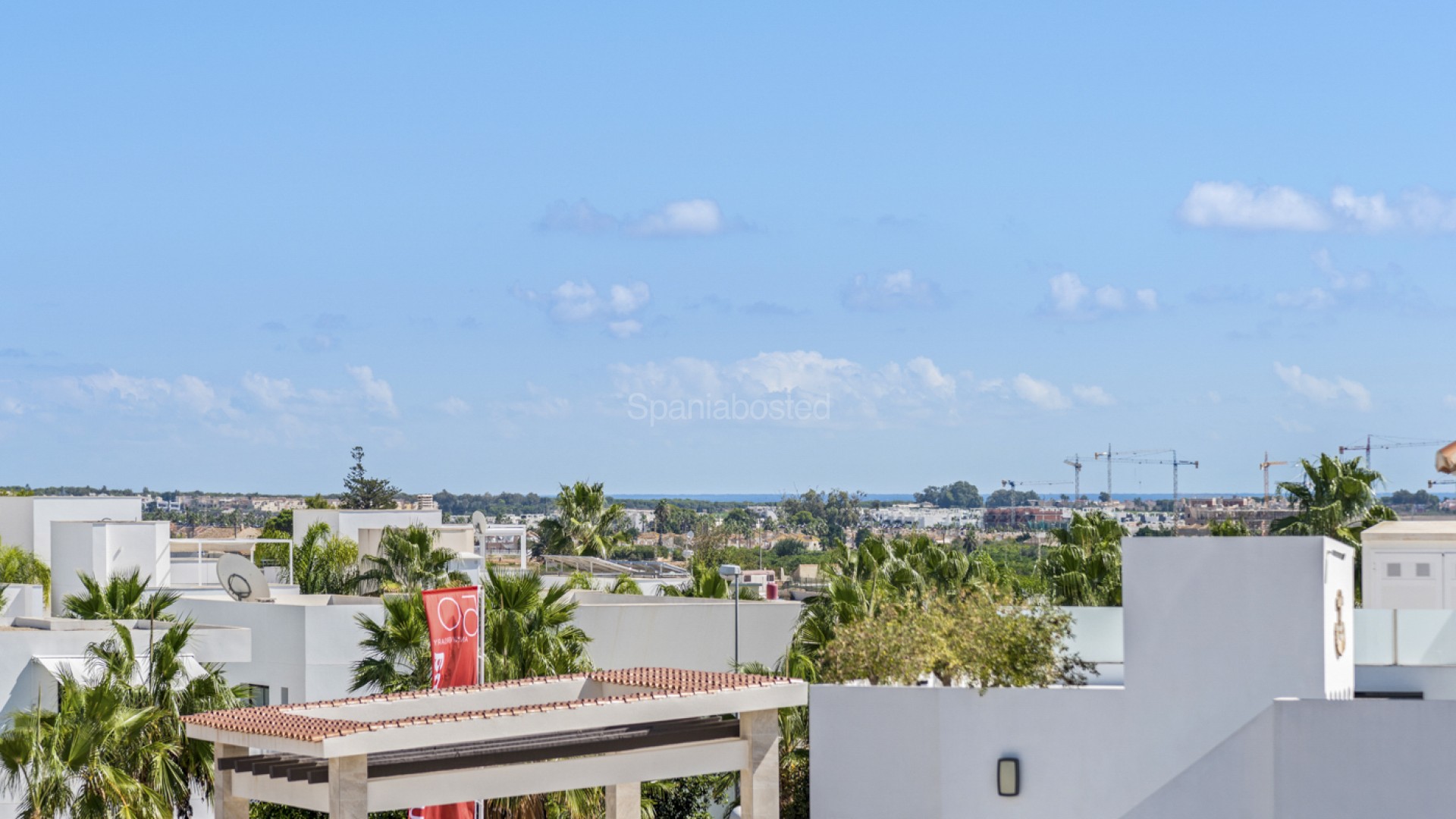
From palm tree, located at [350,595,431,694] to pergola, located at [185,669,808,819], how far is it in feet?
32.5

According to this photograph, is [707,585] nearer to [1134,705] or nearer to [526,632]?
[526,632]

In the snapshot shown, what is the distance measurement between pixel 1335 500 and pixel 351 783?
36.2 meters

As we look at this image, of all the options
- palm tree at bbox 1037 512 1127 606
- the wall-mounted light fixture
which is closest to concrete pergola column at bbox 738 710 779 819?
the wall-mounted light fixture

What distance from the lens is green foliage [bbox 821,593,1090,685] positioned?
20.7 metres

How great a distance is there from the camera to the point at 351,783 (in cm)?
1658

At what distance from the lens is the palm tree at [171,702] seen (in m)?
24.2

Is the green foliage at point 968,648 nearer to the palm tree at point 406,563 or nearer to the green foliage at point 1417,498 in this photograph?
the palm tree at point 406,563

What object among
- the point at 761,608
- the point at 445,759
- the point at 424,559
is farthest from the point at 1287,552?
the point at 424,559

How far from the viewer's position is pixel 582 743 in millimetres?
19297

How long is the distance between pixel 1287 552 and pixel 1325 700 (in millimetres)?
1790

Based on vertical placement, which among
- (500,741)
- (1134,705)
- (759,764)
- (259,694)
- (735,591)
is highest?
(735,591)

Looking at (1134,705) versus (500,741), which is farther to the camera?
(1134,705)

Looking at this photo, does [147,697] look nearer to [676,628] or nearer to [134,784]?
[134,784]

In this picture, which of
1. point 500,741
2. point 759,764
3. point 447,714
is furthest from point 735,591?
point 447,714
